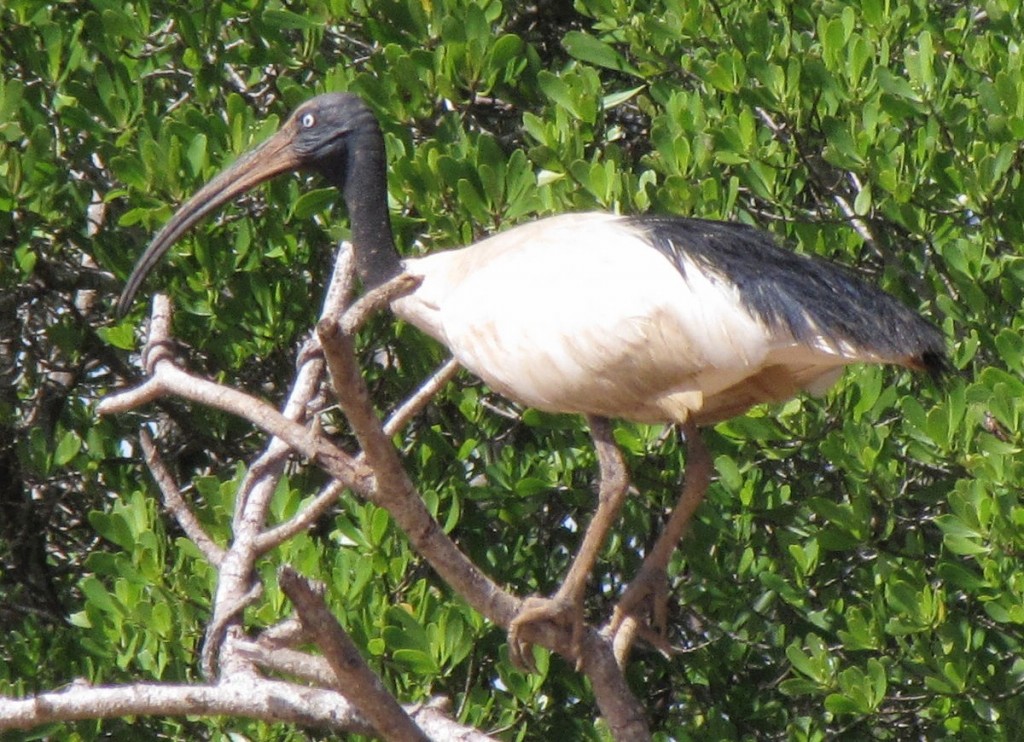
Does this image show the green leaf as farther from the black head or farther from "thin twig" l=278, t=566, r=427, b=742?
"thin twig" l=278, t=566, r=427, b=742

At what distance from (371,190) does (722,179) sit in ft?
3.62

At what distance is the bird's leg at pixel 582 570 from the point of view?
15.3 ft

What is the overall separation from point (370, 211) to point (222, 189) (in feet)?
1.52

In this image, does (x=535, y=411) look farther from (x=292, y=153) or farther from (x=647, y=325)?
(x=292, y=153)

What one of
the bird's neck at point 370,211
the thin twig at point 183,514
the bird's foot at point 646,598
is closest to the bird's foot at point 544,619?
the bird's foot at point 646,598

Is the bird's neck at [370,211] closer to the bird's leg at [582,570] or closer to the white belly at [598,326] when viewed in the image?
the white belly at [598,326]

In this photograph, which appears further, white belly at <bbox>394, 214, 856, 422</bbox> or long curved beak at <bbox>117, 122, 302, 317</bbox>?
long curved beak at <bbox>117, 122, 302, 317</bbox>

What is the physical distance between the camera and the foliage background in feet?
17.2

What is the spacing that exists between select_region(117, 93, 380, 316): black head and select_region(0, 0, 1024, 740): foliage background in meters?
0.12

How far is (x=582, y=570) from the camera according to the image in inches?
192

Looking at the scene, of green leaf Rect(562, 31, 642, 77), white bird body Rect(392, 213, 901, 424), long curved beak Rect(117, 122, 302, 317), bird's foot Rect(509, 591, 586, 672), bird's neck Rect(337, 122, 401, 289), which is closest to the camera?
bird's foot Rect(509, 591, 586, 672)

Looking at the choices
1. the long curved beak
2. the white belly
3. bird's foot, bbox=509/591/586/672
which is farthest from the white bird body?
the long curved beak

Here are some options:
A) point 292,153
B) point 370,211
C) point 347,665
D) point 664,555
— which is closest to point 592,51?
point 370,211

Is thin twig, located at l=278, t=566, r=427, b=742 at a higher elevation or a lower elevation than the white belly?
lower
